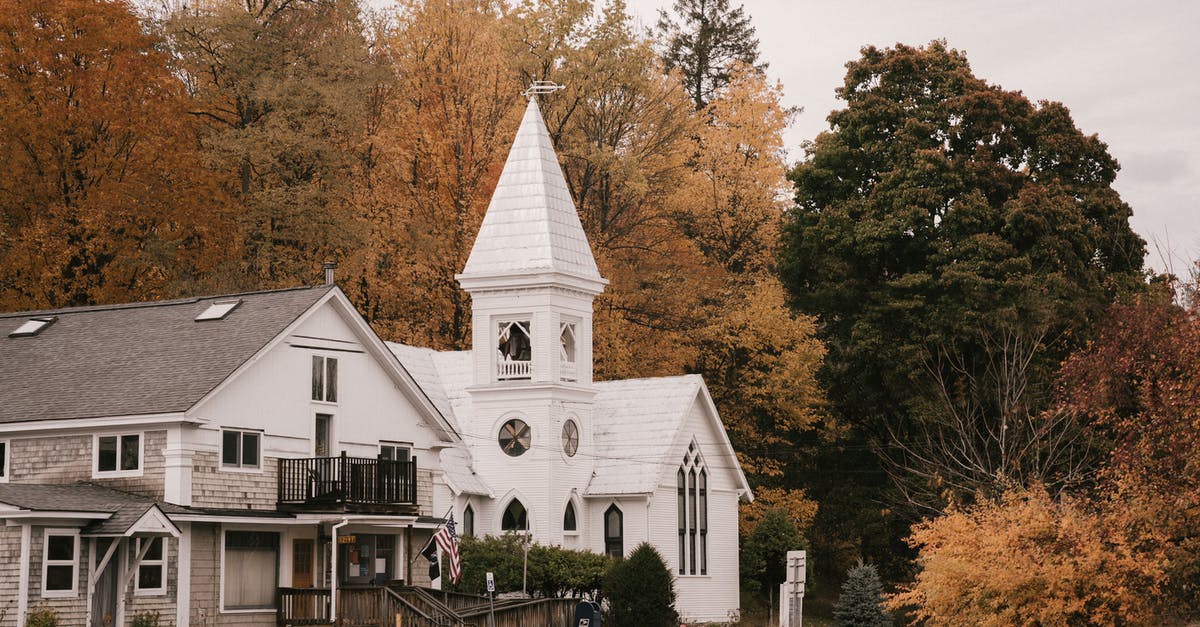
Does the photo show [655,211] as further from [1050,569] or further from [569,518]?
[1050,569]

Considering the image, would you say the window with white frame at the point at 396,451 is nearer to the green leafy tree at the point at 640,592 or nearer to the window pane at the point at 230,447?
the window pane at the point at 230,447

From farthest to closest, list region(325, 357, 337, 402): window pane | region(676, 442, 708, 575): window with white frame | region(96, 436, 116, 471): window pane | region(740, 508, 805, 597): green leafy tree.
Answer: region(740, 508, 805, 597): green leafy tree, region(676, 442, 708, 575): window with white frame, region(325, 357, 337, 402): window pane, region(96, 436, 116, 471): window pane

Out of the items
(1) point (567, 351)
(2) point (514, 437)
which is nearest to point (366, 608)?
(2) point (514, 437)

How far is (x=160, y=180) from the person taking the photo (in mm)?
56906

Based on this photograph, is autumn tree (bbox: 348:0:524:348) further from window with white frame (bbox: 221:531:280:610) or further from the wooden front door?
window with white frame (bbox: 221:531:280:610)

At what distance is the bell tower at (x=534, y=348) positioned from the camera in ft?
172

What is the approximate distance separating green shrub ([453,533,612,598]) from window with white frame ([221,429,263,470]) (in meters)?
10.1

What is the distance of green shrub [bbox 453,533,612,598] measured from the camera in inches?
1884

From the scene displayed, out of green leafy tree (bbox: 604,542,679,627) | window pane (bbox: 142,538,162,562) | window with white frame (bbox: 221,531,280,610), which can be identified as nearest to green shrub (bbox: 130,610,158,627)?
window pane (bbox: 142,538,162,562)

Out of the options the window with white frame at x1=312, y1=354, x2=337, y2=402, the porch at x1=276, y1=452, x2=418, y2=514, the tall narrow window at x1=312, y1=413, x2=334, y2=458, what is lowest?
the porch at x1=276, y1=452, x2=418, y2=514

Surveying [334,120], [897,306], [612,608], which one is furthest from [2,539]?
[897,306]

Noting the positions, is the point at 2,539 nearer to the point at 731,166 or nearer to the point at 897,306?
the point at 897,306

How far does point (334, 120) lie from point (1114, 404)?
105ft

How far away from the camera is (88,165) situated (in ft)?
182
